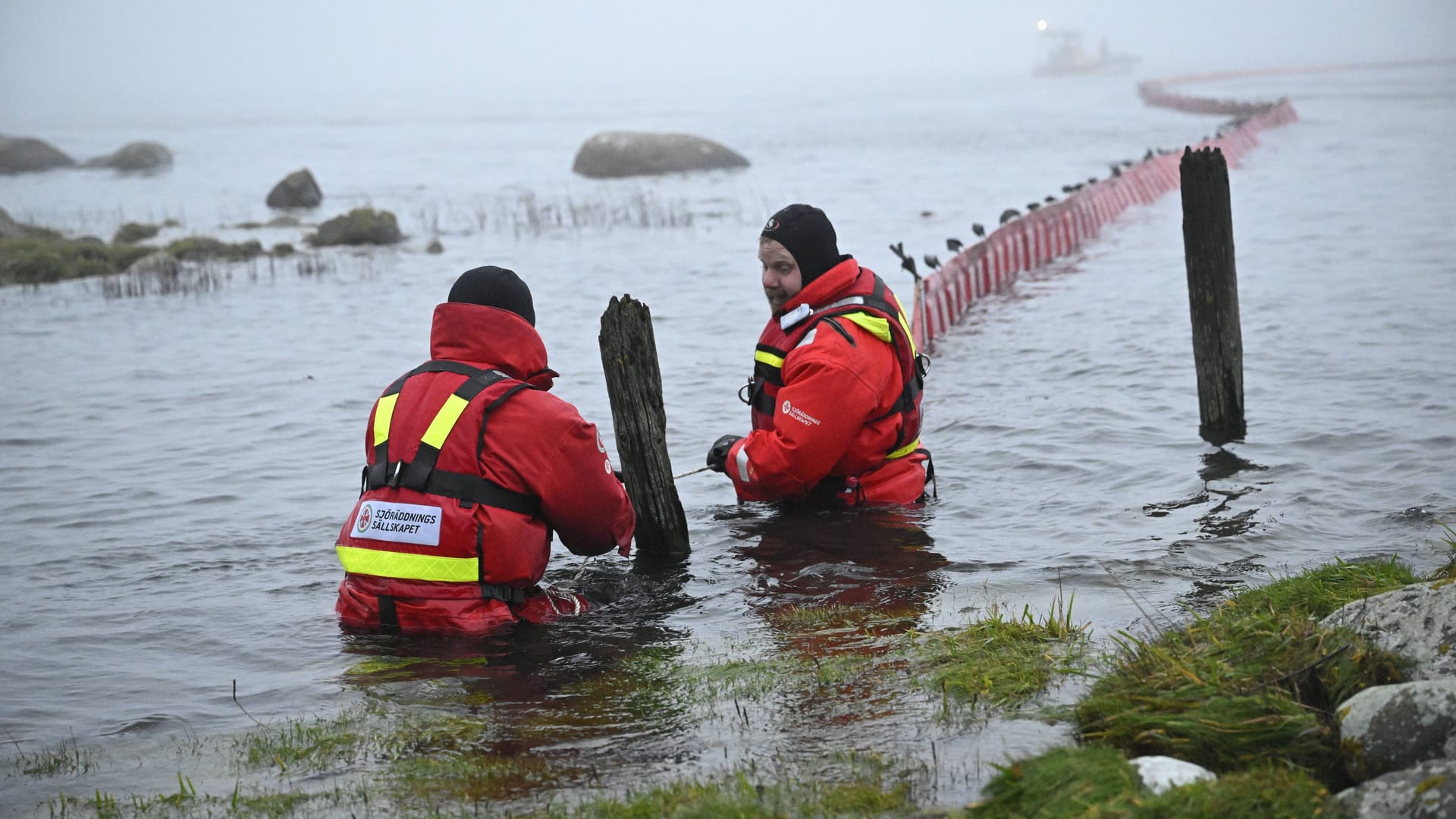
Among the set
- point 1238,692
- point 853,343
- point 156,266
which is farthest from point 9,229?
point 1238,692

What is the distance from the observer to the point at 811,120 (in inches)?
3017

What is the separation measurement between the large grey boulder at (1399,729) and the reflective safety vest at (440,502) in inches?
127

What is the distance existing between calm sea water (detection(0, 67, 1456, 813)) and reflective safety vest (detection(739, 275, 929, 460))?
809 mm

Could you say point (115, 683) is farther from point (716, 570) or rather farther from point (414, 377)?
point (716, 570)

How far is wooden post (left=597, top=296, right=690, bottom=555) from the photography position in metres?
6.57

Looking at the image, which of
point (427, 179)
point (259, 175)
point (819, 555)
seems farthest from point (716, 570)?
point (259, 175)

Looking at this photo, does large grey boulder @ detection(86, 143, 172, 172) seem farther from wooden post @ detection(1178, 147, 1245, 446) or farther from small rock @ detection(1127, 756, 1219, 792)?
small rock @ detection(1127, 756, 1219, 792)

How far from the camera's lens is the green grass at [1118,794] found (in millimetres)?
3361

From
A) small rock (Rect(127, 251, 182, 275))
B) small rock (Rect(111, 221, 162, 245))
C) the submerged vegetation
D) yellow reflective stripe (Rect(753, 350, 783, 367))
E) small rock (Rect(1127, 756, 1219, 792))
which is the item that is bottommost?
the submerged vegetation

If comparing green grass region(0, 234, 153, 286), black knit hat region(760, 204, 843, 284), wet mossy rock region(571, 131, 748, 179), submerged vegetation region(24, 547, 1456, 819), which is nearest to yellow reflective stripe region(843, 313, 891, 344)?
black knit hat region(760, 204, 843, 284)

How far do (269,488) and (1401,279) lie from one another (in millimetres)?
12864

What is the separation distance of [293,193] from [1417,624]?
32.0 meters

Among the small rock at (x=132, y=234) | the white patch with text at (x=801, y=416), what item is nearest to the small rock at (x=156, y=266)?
the small rock at (x=132, y=234)

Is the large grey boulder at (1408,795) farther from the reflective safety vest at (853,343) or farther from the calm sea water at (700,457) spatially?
the reflective safety vest at (853,343)
